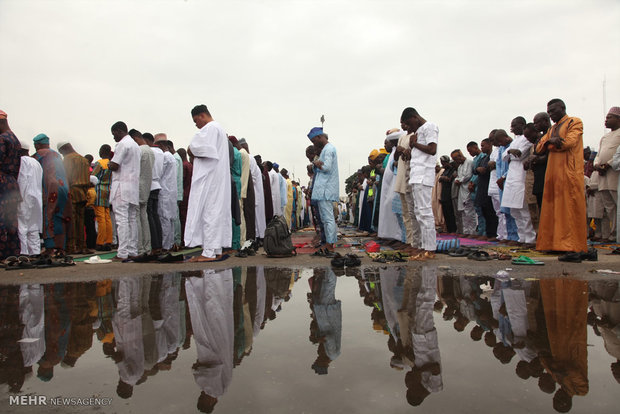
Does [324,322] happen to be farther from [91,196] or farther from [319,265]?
[91,196]

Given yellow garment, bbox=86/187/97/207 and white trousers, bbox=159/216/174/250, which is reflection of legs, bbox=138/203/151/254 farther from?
yellow garment, bbox=86/187/97/207

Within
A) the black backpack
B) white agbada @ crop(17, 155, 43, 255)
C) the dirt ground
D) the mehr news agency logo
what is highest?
white agbada @ crop(17, 155, 43, 255)

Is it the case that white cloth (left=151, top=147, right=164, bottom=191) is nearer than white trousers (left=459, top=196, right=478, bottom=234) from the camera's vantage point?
Yes

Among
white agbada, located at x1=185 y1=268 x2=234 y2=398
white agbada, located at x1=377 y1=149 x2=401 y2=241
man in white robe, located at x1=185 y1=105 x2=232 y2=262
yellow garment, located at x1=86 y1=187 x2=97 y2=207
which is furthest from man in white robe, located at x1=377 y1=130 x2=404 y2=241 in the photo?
yellow garment, located at x1=86 y1=187 x2=97 y2=207

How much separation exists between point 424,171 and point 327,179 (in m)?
1.80

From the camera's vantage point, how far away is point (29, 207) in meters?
6.62

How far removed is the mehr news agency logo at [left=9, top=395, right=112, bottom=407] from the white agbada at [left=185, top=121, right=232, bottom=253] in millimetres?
4498

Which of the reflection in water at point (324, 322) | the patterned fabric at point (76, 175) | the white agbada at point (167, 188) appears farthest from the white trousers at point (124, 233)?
the reflection in water at point (324, 322)

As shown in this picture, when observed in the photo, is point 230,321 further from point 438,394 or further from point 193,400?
point 438,394

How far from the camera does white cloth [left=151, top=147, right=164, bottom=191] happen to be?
7.11 m

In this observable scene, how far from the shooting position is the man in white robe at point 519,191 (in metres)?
7.09

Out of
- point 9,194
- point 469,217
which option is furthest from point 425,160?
point 9,194

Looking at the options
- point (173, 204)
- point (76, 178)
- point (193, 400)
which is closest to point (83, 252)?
point (76, 178)

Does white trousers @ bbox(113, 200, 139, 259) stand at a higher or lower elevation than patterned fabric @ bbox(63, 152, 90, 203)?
lower
